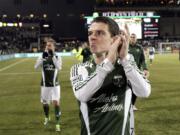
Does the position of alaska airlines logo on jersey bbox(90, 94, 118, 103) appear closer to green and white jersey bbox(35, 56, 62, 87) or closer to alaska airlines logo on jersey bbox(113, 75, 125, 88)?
alaska airlines logo on jersey bbox(113, 75, 125, 88)

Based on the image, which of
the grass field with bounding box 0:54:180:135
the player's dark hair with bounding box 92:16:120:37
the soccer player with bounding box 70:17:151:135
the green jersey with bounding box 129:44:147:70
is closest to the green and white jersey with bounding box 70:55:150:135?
the soccer player with bounding box 70:17:151:135

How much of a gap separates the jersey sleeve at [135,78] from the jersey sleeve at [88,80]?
0.16 m

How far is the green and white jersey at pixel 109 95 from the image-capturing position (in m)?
3.96

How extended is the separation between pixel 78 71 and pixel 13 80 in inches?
992

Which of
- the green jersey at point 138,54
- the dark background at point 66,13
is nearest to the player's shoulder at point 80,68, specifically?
the green jersey at point 138,54

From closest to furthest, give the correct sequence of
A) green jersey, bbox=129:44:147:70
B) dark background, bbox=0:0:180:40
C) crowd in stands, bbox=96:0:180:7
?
green jersey, bbox=129:44:147:70 < crowd in stands, bbox=96:0:180:7 < dark background, bbox=0:0:180:40

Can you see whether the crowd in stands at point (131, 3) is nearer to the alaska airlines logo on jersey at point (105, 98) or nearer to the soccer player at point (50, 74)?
the soccer player at point (50, 74)

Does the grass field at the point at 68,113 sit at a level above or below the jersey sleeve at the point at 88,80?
below

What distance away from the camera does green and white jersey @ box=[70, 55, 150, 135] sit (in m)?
3.96

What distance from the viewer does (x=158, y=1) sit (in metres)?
85.4

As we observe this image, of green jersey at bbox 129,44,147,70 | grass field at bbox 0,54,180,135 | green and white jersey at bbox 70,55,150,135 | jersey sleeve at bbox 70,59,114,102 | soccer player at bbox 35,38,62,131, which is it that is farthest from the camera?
green jersey at bbox 129,44,147,70

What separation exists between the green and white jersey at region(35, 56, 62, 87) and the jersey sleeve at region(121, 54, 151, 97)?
Result: 28.9 ft

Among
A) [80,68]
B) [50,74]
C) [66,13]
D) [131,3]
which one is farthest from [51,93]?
[66,13]

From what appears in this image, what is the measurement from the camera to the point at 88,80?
4.00 meters
